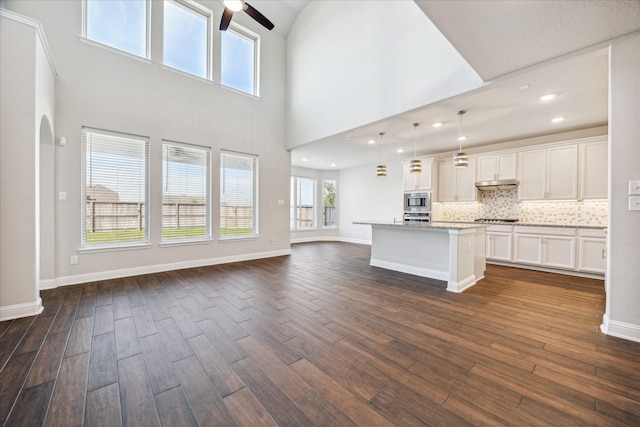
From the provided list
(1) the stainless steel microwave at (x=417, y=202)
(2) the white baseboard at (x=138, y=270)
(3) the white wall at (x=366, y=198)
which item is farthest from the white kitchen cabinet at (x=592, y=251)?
(2) the white baseboard at (x=138, y=270)

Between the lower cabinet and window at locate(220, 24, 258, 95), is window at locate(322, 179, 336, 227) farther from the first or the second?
the lower cabinet

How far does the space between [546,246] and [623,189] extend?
122 inches

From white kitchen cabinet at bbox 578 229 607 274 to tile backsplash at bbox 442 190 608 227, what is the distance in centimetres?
55

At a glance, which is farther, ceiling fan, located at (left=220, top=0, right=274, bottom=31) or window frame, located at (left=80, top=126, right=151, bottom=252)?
window frame, located at (left=80, top=126, right=151, bottom=252)

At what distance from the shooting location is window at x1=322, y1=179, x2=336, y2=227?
32.1ft

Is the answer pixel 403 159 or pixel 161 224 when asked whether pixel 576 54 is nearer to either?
pixel 403 159

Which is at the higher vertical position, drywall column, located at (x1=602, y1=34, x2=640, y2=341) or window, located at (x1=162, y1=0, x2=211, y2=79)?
window, located at (x1=162, y1=0, x2=211, y2=79)

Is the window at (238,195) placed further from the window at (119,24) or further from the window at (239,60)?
the window at (119,24)

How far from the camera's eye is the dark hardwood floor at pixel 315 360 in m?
1.45

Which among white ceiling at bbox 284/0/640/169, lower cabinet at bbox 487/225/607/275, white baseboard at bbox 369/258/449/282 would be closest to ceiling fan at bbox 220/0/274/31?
white ceiling at bbox 284/0/640/169

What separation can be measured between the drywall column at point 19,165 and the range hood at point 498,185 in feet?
24.7

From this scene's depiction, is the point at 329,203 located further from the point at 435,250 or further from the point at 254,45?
the point at 435,250

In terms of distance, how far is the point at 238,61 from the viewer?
5867 mm

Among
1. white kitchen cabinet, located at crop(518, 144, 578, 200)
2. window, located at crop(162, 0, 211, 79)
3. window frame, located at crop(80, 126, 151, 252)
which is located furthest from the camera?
window, located at crop(162, 0, 211, 79)
